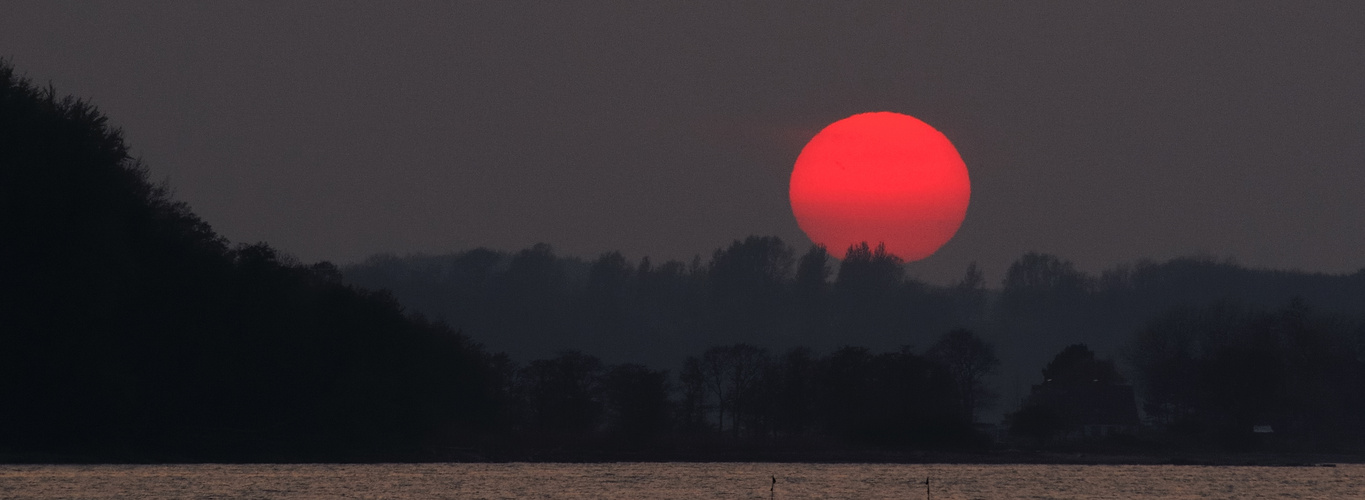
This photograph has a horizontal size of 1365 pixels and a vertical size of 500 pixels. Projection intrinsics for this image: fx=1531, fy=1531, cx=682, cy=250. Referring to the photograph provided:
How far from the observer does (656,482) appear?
7856 cm

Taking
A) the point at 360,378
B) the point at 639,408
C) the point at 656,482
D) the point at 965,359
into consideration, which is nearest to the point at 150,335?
the point at 360,378

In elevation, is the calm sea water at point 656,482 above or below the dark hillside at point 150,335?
below

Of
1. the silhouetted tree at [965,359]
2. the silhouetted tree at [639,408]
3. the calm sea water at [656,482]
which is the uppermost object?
the silhouetted tree at [965,359]

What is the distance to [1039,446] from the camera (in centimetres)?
12706

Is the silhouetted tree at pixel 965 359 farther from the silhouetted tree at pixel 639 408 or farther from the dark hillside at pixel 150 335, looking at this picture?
the dark hillside at pixel 150 335

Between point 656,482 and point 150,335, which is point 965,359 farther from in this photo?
point 150,335

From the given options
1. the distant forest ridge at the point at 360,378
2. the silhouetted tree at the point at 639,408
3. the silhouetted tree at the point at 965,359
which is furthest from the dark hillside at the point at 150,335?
the silhouetted tree at the point at 965,359

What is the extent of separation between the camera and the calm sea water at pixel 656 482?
6650cm

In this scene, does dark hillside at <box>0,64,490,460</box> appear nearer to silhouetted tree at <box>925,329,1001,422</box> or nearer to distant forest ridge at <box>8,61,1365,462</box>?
distant forest ridge at <box>8,61,1365,462</box>

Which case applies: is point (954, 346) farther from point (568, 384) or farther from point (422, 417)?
point (422, 417)

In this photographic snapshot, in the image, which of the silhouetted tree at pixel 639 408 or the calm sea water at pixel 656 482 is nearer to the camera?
the calm sea water at pixel 656 482

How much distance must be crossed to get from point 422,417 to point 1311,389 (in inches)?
3144

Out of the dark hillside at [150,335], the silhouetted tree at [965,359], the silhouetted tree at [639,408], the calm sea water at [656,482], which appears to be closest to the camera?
the calm sea water at [656,482]

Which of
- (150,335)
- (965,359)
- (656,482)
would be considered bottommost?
(656,482)
